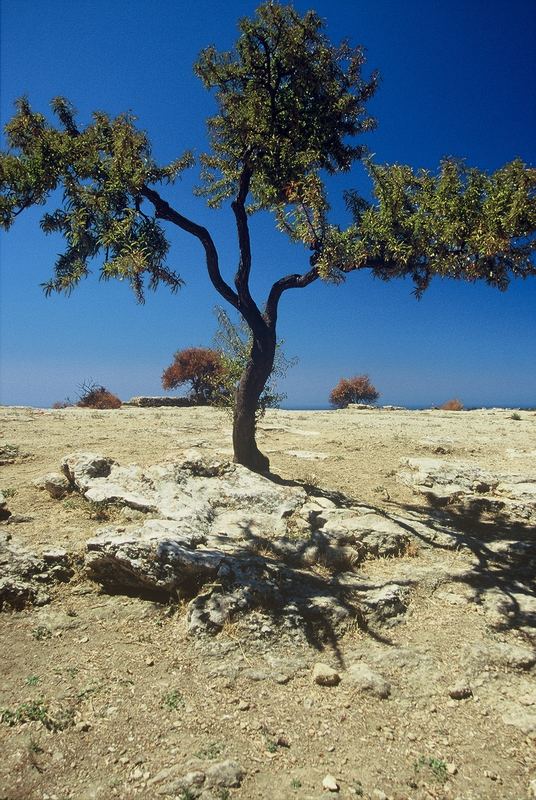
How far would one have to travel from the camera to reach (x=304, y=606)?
7.09 meters

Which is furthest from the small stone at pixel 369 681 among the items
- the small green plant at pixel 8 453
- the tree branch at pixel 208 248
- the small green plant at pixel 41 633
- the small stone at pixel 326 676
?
the small green plant at pixel 8 453

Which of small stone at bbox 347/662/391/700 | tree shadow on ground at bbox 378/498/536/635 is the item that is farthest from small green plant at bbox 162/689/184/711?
tree shadow on ground at bbox 378/498/536/635

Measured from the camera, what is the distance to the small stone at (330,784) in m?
4.27

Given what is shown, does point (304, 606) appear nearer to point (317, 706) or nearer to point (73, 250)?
point (317, 706)

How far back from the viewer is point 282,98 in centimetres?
1180

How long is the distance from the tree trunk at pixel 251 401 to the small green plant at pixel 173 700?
24.4 ft

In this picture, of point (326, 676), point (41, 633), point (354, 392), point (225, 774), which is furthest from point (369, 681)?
point (354, 392)

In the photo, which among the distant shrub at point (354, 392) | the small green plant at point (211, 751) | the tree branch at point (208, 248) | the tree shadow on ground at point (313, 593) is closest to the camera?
the small green plant at point (211, 751)

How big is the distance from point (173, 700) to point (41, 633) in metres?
2.44

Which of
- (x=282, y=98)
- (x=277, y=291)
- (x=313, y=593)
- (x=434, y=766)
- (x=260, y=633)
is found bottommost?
(x=434, y=766)

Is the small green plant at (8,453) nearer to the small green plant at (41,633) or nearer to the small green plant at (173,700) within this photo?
the small green plant at (41,633)

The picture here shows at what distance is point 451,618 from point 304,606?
266 cm

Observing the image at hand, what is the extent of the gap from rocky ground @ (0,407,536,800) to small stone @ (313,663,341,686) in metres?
0.02

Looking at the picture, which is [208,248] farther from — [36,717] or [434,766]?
[434,766]
